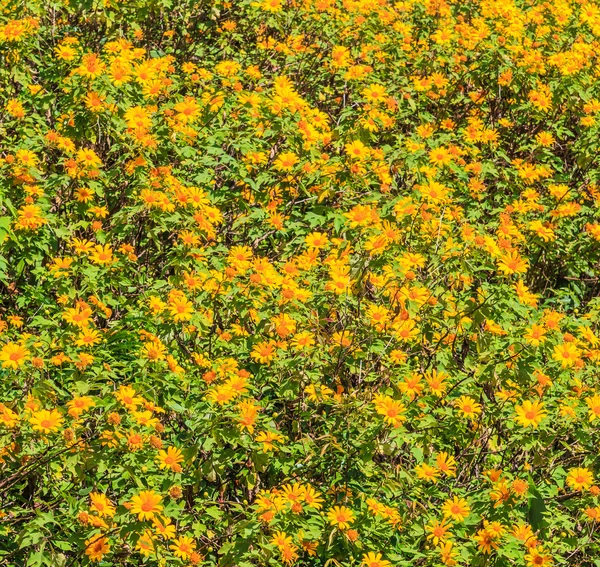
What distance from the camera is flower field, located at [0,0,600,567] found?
3.38 meters

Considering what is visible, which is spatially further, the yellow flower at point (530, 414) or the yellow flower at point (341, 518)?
the yellow flower at point (530, 414)

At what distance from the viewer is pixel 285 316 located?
12.5 ft

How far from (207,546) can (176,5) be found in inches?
172

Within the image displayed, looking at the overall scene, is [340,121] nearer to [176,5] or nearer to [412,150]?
[412,150]

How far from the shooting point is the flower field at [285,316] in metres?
3.38

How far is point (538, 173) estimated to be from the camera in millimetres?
5625

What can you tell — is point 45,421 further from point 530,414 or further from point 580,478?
point 580,478

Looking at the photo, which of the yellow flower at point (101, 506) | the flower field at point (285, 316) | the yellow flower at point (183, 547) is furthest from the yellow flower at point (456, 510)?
the yellow flower at point (101, 506)

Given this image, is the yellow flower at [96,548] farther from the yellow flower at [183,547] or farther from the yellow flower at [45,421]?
A: the yellow flower at [45,421]

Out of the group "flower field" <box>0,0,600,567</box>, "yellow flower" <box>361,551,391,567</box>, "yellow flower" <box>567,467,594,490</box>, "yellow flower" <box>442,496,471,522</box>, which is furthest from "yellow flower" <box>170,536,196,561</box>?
"yellow flower" <box>567,467,594,490</box>

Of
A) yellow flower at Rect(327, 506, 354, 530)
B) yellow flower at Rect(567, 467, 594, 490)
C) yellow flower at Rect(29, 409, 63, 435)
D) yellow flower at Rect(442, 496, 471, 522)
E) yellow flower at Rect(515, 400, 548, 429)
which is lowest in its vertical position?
yellow flower at Rect(327, 506, 354, 530)

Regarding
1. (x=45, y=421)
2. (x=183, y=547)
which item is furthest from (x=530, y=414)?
Answer: (x=45, y=421)

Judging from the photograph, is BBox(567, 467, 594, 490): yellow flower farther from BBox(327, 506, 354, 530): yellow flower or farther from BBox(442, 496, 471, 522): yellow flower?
BBox(327, 506, 354, 530): yellow flower

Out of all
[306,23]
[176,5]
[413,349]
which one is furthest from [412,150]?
[176,5]
